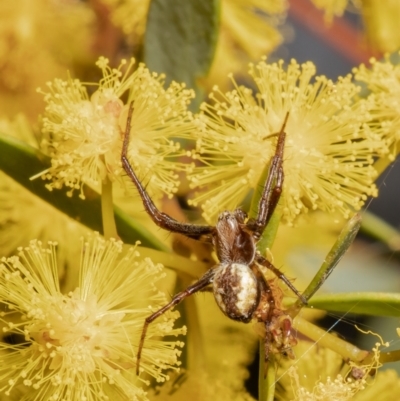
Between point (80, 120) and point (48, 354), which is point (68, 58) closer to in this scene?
point (80, 120)

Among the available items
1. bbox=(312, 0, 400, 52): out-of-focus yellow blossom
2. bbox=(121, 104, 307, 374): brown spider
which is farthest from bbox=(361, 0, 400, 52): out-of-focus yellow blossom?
bbox=(121, 104, 307, 374): brown spider

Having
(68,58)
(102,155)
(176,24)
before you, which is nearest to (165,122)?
(102,155)

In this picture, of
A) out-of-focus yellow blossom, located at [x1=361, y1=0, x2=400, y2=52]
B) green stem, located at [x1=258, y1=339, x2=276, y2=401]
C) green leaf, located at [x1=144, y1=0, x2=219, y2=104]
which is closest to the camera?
green stem, located at [x1=258, y1=339, x2=276, y2=401]

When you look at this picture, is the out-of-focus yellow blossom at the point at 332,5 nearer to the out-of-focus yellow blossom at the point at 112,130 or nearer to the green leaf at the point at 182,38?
the green leaf at the point at 182,38

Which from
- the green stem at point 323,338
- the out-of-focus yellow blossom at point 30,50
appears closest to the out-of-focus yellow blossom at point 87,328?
the green stem at point 323,338

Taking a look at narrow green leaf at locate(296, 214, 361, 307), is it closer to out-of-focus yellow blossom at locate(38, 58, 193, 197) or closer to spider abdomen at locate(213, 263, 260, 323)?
spider abdomen at locate(213, 263, 260, 323)

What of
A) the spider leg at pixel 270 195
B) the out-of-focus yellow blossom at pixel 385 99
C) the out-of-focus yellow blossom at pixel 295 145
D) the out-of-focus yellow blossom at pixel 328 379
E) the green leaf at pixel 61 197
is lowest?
the out-of-focus yellow blossom at pixel 328 379

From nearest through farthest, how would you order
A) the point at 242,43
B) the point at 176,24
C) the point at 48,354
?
the point at 48,354, the point at 176,24, the point at 242,43
